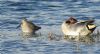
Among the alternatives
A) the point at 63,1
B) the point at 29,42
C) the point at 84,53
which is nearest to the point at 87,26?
the point at 29,42

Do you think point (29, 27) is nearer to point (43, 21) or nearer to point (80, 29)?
point (43, 21)

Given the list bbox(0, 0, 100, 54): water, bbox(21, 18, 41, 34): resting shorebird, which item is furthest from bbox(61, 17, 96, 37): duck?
bbox(21, 18, 41, 34): resting shorebird

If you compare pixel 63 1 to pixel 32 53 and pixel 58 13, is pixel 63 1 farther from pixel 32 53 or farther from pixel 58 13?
pixel 32 53

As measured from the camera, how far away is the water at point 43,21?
14.9 meters

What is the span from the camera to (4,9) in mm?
23250

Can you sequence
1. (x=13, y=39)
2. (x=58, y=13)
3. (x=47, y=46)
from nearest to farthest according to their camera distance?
(x=47, y=46) < (x=13, y=39) < (x=58, y=13)

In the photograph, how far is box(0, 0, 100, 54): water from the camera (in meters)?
14.9

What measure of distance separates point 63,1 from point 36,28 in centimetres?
697

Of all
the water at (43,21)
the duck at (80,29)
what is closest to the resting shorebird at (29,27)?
the water at (43,21)

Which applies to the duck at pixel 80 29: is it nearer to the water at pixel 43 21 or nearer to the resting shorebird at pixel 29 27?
the water at pixel 43 21

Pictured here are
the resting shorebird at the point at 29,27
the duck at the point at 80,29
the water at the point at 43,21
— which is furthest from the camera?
the resting shorebird at the point at 29,27

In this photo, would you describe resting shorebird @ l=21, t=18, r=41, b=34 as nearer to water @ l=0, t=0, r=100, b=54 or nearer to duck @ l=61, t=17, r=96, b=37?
water @ l=0, t=0, r=100, b=54

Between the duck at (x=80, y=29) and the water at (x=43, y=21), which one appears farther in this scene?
the duck at (x=80, y=29)

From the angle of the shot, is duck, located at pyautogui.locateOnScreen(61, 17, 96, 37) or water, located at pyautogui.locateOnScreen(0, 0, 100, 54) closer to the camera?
water, located at pyautogui.locateOnScreen(0, 0, 100, 54)
